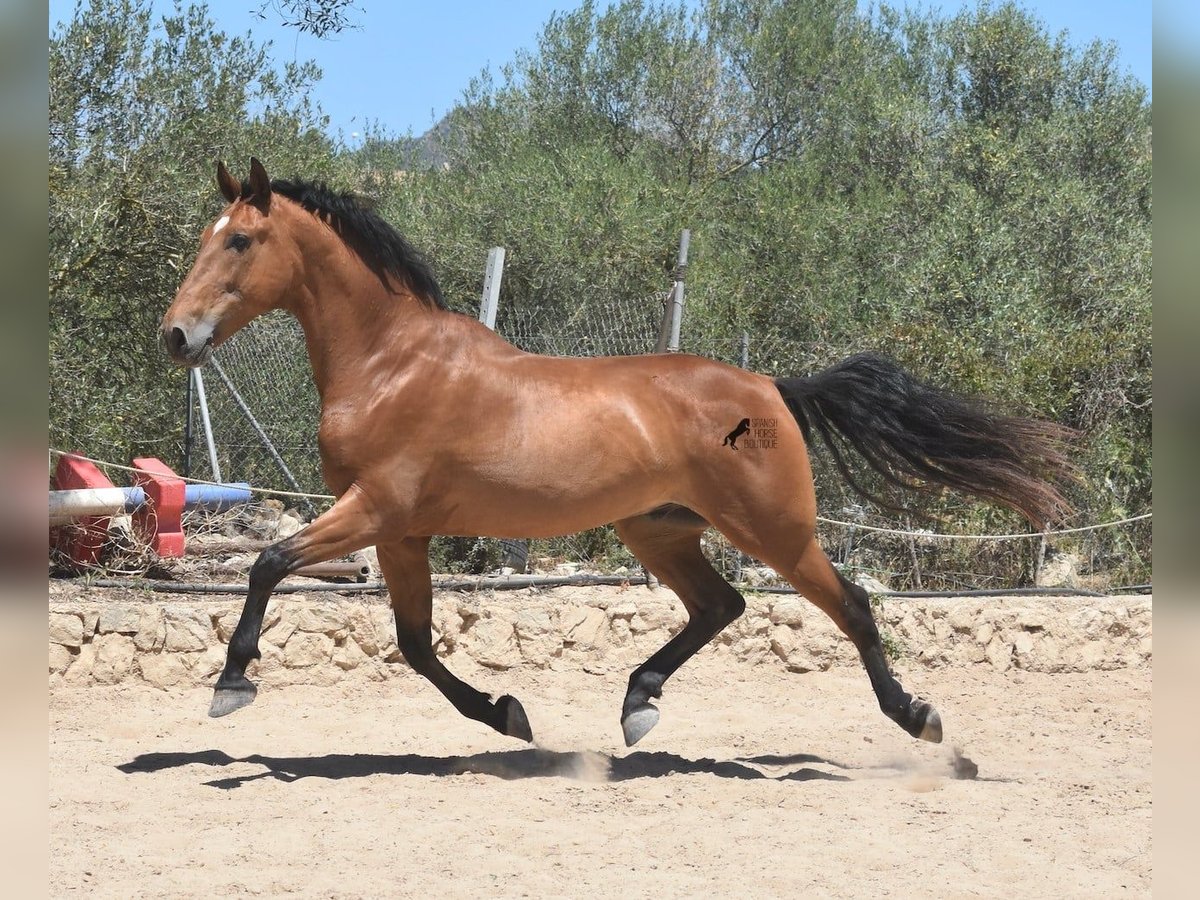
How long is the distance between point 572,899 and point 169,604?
3.85 metres

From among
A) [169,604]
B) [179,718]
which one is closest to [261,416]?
[169,604]

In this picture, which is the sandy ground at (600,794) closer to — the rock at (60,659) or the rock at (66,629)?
the rock at (60,659)

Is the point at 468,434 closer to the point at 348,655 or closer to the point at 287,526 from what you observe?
the point at 348,655

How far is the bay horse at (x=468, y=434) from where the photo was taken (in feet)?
15.9

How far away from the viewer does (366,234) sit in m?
5.23

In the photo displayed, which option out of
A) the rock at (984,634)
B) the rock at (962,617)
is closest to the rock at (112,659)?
the rock at (962,617)

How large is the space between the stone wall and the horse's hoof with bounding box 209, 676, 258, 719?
1.96 m

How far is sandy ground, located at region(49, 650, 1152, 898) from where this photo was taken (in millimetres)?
3734

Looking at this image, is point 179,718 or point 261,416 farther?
point 261,416

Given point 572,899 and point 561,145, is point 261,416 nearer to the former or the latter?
point 572,899

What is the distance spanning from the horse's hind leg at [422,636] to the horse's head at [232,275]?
3.86ft

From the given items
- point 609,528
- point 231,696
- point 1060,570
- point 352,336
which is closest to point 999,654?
point 1060,570

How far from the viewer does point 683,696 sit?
7000mm

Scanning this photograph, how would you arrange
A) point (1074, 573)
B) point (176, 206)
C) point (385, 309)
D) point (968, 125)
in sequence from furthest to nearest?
point (968, 125)
point (1074, 573)
point (176, 206)
point (385, 309)
